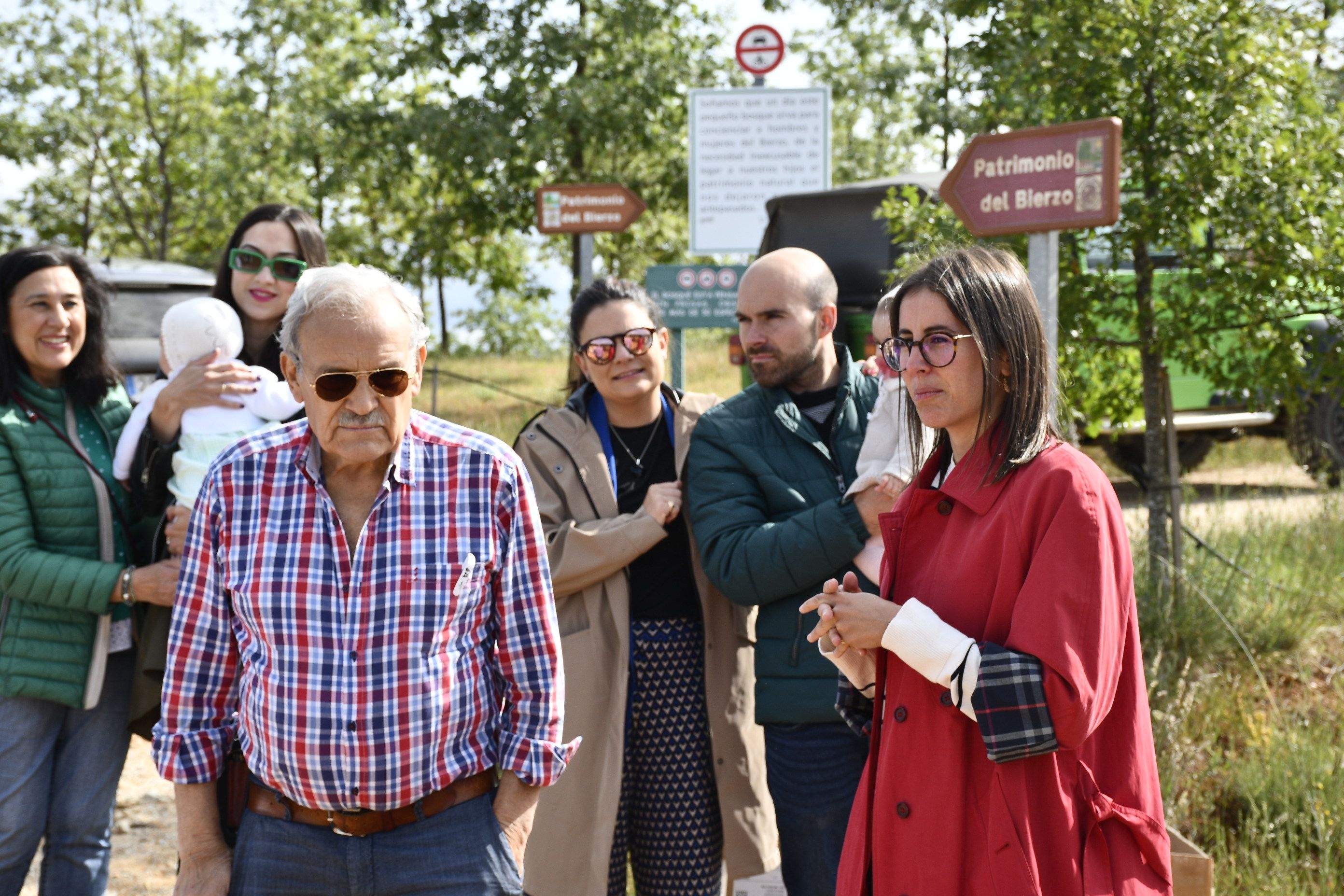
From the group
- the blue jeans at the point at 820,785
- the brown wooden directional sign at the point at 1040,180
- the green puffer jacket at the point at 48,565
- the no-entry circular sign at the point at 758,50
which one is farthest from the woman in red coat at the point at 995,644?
the no-entry circular sign at the point at 758,50

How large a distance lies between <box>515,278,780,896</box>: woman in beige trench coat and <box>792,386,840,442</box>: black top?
0.34 metres

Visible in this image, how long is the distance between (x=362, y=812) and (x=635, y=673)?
3.56ft

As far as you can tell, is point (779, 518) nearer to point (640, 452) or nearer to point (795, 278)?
point (640, 452)

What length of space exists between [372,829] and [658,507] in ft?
3.72

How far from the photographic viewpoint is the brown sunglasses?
7.08ft

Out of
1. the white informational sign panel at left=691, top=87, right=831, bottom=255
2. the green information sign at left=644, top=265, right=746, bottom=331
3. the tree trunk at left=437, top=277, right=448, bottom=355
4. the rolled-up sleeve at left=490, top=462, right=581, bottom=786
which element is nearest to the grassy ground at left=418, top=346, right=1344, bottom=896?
the rolled-up sleeve at left=490, top=462, right=581, bottom=786

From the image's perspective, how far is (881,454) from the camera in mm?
2830

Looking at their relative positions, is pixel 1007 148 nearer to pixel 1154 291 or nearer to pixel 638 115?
pixel 1154 291

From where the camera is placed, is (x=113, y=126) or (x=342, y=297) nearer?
(x=342, y=297)

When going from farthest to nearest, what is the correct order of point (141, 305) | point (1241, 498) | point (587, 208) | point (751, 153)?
point (751, 153), point (1241, 498), point (141, 305), point (587, 208)

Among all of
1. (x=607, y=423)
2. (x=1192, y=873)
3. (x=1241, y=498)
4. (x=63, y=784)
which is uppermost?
(x=607, y=423)

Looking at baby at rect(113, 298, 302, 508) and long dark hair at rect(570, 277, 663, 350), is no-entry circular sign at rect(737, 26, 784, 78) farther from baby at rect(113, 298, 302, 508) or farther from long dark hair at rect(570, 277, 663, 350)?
baby at rect(113, 298, 302, 508)

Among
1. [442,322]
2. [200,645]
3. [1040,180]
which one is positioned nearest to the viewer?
[200,645]

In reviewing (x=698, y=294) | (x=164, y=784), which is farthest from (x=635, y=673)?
(x=698, y=294)
